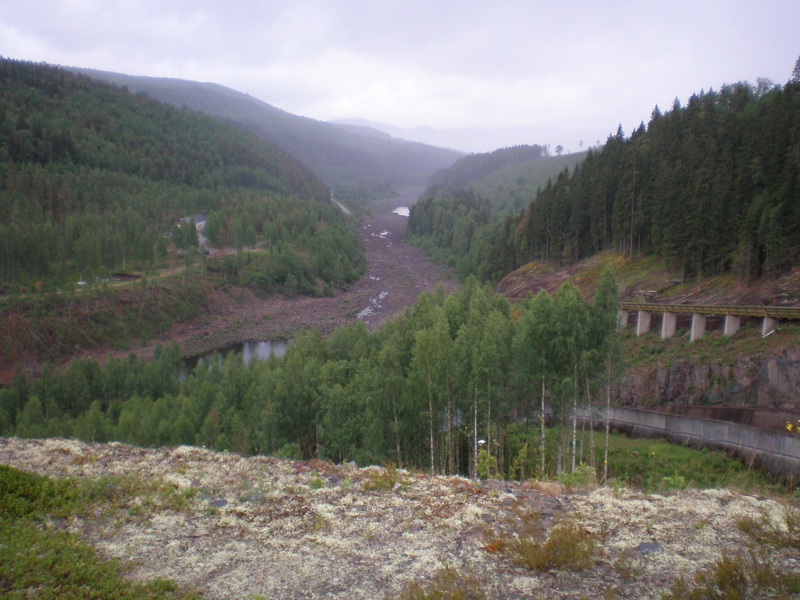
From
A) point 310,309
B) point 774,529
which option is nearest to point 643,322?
point 774,529

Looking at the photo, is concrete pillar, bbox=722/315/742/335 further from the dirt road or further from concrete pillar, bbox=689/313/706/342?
the dirt road

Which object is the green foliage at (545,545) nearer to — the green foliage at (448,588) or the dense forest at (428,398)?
the green foliage at (448,588)

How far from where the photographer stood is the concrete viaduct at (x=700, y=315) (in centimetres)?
2052

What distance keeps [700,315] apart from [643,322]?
155 inches

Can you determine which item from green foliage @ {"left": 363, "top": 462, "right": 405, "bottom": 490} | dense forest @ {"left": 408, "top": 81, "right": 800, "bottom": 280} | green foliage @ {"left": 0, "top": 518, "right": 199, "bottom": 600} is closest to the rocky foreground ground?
green foliage @ {"left": 363, "top": 462, "right": 405, "bottom": 490}

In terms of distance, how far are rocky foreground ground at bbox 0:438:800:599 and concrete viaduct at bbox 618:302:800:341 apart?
13593mm

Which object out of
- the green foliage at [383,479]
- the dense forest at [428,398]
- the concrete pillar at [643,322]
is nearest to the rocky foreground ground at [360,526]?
the green foliage at [383,479]

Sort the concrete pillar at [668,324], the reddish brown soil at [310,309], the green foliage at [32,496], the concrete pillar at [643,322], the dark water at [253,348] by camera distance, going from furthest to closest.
A: the reddish brown soil at [310,309] < the dark water at [253,348] < the concrete pillar at [643,322] < the concrete pillar at [668,324] < the green foliage at [32,496]

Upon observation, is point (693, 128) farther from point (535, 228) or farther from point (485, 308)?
point (485, 308)

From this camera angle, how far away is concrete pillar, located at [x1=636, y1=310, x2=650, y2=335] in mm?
27891

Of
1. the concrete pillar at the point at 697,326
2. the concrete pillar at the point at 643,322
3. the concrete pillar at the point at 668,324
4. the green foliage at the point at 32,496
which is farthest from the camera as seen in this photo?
the concrete pillar at the point at 643,322

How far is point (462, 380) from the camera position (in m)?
15.6

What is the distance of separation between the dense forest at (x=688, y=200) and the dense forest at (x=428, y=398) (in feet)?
50.0

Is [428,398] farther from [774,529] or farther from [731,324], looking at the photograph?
[731,324]
